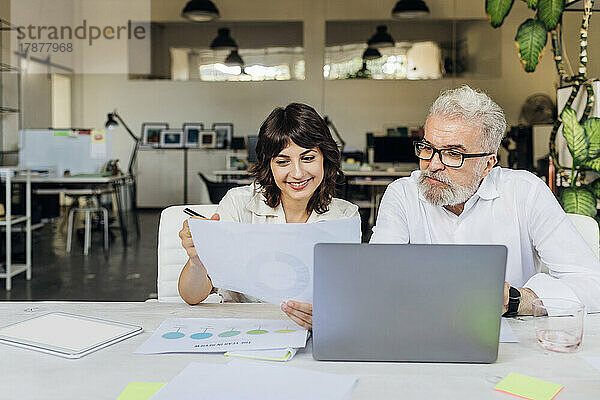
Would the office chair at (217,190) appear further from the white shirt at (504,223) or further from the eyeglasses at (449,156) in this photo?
the eyeglasses at (449,156)

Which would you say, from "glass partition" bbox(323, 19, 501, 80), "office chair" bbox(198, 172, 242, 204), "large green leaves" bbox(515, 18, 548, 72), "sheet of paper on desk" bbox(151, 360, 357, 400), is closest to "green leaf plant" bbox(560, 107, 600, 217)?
"large green leaves" bbox(515, 18, 548, 72)

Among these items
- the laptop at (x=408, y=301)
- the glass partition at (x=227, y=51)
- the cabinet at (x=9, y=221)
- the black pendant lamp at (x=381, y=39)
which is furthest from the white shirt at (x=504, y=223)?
the glass partition at (x=227, y=51)

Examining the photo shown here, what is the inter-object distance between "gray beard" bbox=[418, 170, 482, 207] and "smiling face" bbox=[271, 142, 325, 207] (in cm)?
35

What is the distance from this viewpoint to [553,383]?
1.16m

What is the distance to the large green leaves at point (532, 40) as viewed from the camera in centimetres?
383

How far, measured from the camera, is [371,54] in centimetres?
1104

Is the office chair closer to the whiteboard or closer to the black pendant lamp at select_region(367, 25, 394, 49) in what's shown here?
the whiteboard

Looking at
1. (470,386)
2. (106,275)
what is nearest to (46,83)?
(106,275)

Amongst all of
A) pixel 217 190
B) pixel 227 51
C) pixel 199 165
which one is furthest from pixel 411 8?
pixel 217 190

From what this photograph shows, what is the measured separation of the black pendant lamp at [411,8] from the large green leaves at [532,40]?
6.96 metres

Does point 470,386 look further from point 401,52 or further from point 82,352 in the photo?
point 401,52

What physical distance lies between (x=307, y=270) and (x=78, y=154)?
7738 mm

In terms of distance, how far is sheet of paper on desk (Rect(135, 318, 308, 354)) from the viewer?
1329 mm

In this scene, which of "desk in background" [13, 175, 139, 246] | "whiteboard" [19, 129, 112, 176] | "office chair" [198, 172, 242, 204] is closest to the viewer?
"office chair" [198, 172, 242, 204]
